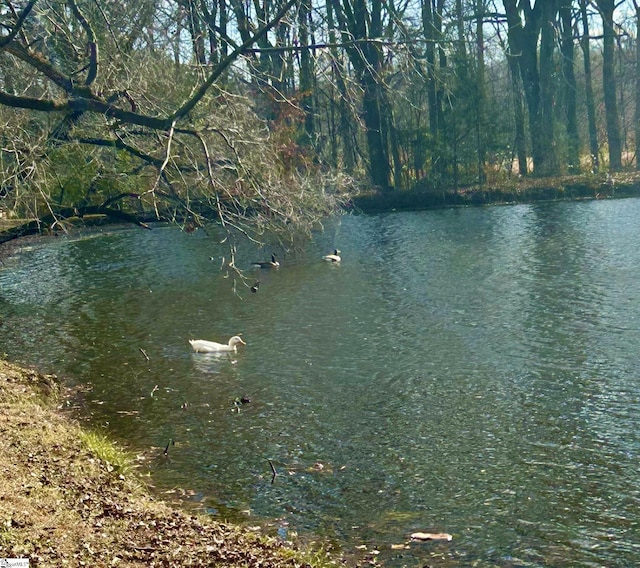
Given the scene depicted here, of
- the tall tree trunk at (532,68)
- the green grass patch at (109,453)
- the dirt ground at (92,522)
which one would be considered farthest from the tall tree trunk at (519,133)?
the dirt ground at (92,522)

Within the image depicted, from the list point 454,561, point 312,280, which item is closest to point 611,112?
point 312,280

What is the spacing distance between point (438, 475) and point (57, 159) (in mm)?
11948

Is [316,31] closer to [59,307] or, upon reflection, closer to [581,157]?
[59,307]

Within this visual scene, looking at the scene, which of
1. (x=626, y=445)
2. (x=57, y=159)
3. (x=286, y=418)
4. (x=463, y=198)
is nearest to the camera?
(x=626, y=445)

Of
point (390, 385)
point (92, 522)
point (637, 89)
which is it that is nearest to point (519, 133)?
point (637, 89)

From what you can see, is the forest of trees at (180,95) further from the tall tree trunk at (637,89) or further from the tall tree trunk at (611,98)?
the tall tree trunk at (637,89)

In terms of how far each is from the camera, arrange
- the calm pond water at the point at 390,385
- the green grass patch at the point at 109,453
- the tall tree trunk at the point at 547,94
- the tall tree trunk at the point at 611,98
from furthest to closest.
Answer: the tall tree trunk at the point at 611,98, the tall tree trunk at the point at 547,94, the green grass patch at the point at 109,453, the calm pond water at the point at 390,385

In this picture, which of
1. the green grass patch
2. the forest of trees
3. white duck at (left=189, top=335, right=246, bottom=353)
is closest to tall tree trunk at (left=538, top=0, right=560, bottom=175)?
the forest of trees

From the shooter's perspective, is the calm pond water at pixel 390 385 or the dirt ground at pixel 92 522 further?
the calm pond water at pixel 390 385

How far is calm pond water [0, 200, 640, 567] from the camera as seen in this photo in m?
7.84

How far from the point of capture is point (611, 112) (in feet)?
164

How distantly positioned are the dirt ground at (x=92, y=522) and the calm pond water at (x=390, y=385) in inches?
33.1

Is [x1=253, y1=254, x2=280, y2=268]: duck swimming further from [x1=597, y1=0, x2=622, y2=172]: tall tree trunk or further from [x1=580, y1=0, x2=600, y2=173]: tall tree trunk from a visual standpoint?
[x1=580, y1=0, x2=600, y2=173]: tall tree trunk

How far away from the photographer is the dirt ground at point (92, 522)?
18.6ft
